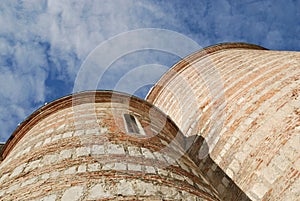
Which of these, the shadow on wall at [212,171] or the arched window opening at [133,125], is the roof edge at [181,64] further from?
the arched window opening at [133,125]

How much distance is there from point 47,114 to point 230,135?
3.26 m

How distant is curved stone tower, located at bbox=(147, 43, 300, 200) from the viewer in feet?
16.1

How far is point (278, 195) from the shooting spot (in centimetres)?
457

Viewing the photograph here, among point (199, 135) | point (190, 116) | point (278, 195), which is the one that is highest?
point (190, 116)

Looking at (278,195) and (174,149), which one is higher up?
(174,149)

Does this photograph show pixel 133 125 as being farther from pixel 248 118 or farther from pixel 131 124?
pixel 248 118

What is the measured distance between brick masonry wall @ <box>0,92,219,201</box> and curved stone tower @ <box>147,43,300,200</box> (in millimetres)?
1104

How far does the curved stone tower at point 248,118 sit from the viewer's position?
4.92 meters

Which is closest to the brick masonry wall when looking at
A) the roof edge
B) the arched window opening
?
the arched window opening

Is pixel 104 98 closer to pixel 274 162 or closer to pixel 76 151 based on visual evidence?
pixel 76 151

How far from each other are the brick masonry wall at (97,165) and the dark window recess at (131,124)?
115mm

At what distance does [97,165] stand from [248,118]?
332 centimetres

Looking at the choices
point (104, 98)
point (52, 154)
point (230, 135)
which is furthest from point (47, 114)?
point (230, 135)

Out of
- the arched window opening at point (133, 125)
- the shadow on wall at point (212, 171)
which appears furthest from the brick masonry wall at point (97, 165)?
the shadow on wall at point (212, 171)
